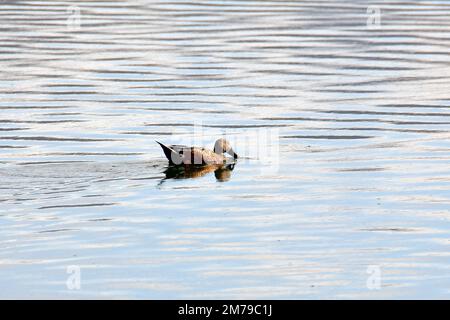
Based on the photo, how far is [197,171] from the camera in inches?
651

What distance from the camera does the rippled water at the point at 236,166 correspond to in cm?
1196

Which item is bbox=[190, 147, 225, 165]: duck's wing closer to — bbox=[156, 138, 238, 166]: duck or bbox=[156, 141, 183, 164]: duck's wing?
bbox=[156, 138, 238, 166]: duck

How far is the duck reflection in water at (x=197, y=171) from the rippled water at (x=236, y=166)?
12cm

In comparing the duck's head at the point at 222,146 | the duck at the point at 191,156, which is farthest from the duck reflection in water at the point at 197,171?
the duck's head at the point at 222,146

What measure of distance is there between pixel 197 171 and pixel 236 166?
76cm

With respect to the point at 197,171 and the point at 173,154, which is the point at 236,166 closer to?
the point at 197,171

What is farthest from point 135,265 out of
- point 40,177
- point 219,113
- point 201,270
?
point 219,113

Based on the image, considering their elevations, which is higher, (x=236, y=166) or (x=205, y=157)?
Answer: (x=205, y=157)

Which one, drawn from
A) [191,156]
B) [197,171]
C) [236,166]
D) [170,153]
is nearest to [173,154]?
[170,153]

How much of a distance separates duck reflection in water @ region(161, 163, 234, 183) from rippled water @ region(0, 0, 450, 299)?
0.12 m

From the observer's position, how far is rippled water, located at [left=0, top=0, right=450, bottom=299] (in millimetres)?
11961

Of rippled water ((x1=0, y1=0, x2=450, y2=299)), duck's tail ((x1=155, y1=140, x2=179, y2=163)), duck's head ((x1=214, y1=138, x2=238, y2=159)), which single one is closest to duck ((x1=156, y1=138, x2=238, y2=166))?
duck's tail ((x1=155, y1=140, x2=179, y2=163))

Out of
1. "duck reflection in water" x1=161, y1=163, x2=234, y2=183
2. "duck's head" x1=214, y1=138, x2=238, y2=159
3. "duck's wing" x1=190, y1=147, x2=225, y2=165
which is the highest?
"duck's head" x1=214, y1=138, x2=238, y2=159
